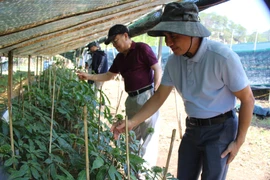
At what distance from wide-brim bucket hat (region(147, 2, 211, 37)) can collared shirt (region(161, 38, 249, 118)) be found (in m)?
0.15

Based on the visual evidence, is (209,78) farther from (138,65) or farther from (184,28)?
(138,65)

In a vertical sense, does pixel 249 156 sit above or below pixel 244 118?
below

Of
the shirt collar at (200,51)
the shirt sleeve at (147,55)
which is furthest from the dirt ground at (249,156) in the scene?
the shirt collar at (200,51)

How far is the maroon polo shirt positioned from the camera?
2.81m

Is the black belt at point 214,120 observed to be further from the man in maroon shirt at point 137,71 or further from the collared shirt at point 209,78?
the man in maroon shirt at point 137,71

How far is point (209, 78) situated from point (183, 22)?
381 mm

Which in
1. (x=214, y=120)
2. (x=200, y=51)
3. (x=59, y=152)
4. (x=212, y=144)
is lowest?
(x=59, y=152)

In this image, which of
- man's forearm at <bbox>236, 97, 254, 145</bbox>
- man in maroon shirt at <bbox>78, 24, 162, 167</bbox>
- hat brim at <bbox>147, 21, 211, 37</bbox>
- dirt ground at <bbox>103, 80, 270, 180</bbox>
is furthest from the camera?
dirt ground at <bbox>103, 80, 270, 180</bbox>

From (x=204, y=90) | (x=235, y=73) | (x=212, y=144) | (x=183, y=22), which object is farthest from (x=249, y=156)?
(x=183, y=22)

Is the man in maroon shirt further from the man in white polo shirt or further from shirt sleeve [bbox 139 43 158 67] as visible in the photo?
the man in white polo shirt

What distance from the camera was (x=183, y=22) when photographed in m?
1.44

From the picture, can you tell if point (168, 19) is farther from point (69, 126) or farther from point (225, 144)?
point (69, 126)

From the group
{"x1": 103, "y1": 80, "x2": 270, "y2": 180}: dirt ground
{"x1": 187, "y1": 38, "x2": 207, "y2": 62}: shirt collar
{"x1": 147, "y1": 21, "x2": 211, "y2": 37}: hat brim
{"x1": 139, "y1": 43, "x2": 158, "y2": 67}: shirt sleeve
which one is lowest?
{"x1": 103, "y1": 80, "x2": 270, "y2": 180}: dirt ground

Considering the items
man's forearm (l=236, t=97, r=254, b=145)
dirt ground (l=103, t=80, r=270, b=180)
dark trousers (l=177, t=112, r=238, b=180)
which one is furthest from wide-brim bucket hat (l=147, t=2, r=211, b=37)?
dirt ground (l=103, t=80, r=270, b=180)
